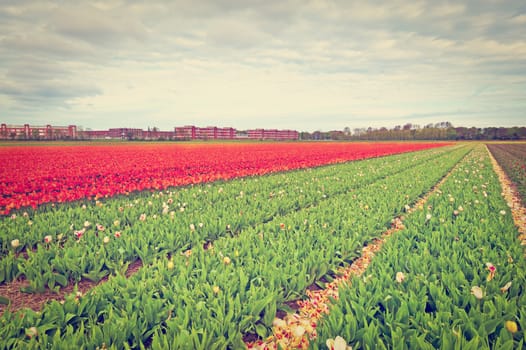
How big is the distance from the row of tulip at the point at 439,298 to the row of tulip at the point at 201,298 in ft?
2.39

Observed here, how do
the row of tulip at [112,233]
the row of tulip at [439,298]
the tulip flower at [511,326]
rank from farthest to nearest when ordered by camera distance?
1. the row of tulip at [112,233]
2. the row of tulip at [439,298]
3. the tulip flower at [511,326]

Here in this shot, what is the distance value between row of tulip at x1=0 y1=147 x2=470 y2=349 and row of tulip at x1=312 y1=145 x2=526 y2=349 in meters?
0.73

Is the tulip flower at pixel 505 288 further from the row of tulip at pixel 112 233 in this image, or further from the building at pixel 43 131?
the building at pixel 43 131

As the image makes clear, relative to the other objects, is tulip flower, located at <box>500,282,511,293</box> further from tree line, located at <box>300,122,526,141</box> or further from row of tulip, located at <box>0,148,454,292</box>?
tree line, located at <box>300,122,526,141</box>

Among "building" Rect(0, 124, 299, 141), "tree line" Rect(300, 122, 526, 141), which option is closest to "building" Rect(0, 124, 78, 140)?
"building" Rect(0, 124, 299, 141)

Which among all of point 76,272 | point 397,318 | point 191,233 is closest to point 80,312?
point 76,272

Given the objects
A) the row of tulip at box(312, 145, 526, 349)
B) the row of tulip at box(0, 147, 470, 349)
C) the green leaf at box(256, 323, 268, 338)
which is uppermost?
the row of tulip at box(312, 145, 526, 349)

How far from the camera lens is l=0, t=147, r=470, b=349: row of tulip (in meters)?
2.55

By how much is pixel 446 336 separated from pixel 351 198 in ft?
20.2

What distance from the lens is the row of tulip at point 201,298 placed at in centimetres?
255

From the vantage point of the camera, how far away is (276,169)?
635 inches

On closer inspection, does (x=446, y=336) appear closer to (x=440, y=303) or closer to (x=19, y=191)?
(x=440, y=303)

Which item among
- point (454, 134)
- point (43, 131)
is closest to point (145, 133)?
point (43, 131)

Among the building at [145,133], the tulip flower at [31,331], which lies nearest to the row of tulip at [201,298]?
the tulip flower at [31,331]
